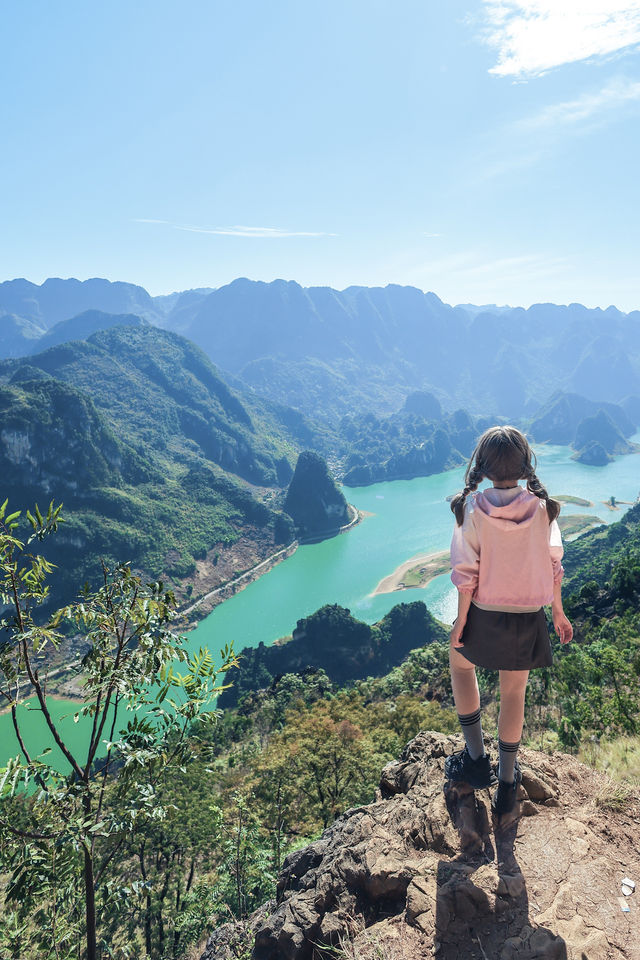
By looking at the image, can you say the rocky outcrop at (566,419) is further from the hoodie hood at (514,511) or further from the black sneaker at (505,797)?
the hoodie hood at (514,511)

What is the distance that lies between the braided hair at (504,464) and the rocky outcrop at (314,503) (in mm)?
74313

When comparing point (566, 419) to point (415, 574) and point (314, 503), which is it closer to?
point (314, 503)

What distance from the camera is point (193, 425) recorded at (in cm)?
11762

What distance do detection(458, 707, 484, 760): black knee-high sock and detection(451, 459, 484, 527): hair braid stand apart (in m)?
1.30

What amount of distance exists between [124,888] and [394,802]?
85.0 inches

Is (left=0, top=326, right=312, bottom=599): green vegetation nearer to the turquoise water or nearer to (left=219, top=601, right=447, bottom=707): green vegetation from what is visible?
the turquoise water

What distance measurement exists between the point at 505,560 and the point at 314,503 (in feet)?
259

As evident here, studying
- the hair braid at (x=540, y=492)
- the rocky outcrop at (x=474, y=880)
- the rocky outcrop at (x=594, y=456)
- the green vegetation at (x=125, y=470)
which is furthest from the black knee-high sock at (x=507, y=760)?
the rocky outcrop at (x=594, y=456)

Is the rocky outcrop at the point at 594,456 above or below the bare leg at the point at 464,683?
below

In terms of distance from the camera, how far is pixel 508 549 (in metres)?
2.44

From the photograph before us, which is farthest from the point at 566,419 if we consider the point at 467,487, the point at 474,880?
the point at 474,880

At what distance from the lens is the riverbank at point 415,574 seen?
53406mm

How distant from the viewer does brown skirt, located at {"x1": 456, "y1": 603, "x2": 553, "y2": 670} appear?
2490 mm

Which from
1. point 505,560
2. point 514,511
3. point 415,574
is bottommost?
point 415,574
